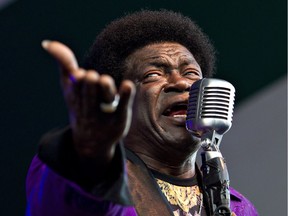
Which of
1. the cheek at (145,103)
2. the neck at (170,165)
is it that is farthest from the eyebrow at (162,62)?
the neck at (170,165)

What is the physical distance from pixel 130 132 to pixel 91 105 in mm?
1119

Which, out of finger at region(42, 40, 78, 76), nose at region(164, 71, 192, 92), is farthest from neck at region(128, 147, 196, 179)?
finger at region(42, 40, 78, 76)

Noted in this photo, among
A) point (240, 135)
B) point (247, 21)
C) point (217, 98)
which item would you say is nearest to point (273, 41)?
point (247, 21)

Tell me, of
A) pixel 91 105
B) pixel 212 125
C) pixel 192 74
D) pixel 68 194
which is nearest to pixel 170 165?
pixel 192 74

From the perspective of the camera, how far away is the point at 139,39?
10.2ft

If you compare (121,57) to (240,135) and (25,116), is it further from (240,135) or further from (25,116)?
(240,135)

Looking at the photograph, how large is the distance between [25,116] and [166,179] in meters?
1.01

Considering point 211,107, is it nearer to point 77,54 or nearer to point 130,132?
point 130,132

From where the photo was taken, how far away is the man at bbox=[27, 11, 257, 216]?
1895 mm

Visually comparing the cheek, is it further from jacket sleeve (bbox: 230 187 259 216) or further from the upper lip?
jacket sleeve (bbox: 230 187 259 216)

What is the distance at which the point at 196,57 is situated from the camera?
3301 mm

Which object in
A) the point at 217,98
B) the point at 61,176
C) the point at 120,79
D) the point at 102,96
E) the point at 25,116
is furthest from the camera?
the point at 25,116

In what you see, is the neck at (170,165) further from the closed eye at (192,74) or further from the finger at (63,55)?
the finger at (63,55)

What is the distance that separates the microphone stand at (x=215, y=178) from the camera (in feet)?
7.87
